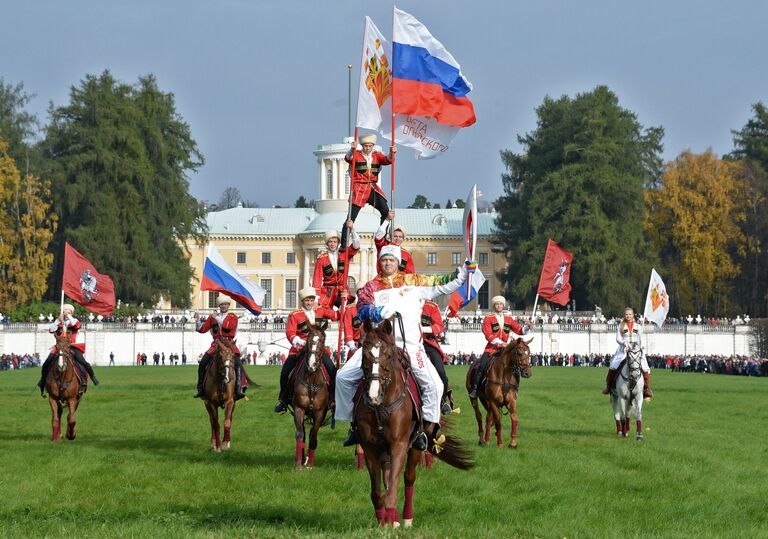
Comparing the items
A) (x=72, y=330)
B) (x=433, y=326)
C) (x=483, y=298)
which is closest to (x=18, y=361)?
(x=72, y=330)

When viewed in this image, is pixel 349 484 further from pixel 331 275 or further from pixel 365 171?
pixel 365 171

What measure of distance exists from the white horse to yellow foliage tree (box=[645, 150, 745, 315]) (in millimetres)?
68193

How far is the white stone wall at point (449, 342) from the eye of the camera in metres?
84.3

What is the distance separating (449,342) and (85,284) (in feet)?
200

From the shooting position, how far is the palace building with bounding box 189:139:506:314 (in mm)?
129375

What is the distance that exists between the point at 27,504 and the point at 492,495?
5.32 meters

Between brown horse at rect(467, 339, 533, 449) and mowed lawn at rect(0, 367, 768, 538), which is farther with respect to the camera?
brown horse at rect(467, 339, 533, 449)

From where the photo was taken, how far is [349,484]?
16641mm

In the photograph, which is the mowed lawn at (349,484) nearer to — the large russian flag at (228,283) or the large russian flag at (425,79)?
the large russian flag at (228,283)

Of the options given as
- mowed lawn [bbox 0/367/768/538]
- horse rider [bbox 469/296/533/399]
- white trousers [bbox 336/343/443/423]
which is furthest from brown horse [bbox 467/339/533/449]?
white trousers [bbox 336/343/443/423]

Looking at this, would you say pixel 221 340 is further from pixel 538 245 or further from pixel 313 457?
pixel 538 245

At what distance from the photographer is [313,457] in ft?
62.0

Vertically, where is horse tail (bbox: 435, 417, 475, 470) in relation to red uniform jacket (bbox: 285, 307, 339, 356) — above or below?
below

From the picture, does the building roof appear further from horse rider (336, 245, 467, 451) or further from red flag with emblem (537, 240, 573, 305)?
horse rider (336, 245, 467, 451)
